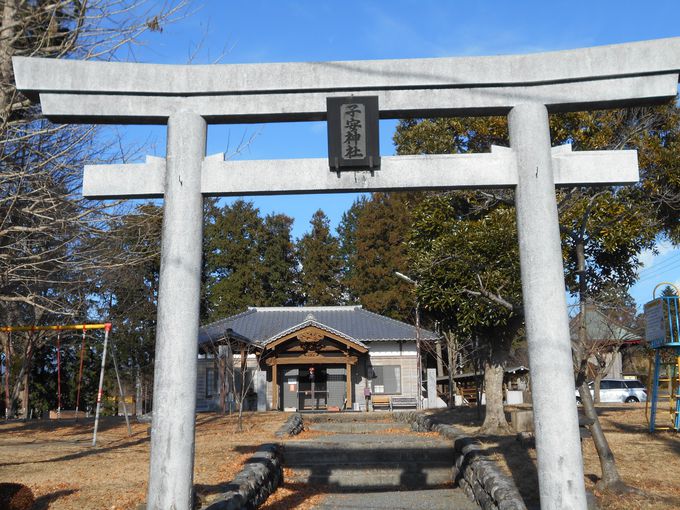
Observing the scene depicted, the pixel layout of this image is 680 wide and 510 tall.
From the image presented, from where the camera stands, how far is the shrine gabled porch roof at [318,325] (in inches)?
1127

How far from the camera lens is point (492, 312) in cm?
1377

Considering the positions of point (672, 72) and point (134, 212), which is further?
point (134, 212)

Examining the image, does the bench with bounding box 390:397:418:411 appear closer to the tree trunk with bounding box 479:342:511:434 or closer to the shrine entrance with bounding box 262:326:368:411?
the shrine entrance with bounding box 262:326:368:411

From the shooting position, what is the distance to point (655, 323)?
12.6m

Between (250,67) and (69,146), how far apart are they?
567cm

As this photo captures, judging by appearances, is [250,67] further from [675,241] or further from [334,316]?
[334,316]

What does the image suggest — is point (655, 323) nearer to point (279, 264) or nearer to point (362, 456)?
point (362, 456)

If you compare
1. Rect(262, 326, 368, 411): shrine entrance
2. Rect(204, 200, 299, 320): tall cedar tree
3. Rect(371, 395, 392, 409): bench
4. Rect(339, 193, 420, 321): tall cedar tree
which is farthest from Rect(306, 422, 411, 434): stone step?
Rect(204, 200, 299, 320): tall cedar tree

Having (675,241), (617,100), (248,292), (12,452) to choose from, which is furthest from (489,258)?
(248,292)

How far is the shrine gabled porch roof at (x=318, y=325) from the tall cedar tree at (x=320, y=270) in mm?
11850

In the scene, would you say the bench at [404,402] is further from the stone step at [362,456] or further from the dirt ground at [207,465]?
the stone step at [362,456]

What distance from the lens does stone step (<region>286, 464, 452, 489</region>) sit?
487 inches

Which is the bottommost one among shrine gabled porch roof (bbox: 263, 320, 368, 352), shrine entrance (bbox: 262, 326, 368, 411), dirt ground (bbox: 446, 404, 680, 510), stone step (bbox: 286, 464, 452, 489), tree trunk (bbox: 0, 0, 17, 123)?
stone step (bbox: 286, 464, 452, 489)

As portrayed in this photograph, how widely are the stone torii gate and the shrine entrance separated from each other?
21.5m
